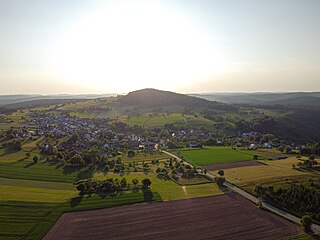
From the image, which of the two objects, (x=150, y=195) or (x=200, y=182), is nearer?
(x=150, y=195)

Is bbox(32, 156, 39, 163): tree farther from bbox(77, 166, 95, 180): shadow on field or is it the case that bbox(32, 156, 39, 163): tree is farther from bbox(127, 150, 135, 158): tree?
bbox(127, 150, 135, 158): tree

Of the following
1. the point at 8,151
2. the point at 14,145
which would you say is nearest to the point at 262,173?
the point at 8,151

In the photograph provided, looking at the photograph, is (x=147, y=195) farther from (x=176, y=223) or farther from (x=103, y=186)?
(x=176, y=223)

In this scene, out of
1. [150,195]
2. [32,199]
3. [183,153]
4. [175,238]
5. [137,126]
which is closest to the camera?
[175,238]

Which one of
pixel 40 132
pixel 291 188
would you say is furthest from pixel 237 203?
pixel 40 132

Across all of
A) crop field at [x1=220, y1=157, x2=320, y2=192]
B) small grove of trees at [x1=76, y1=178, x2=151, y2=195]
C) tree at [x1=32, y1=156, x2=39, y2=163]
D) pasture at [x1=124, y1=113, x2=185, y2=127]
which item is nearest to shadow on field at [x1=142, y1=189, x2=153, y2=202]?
small grove of trees at [x1=76, y1=178, x2=151, y2=195]

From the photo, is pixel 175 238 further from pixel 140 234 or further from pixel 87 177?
pixel 87 177
